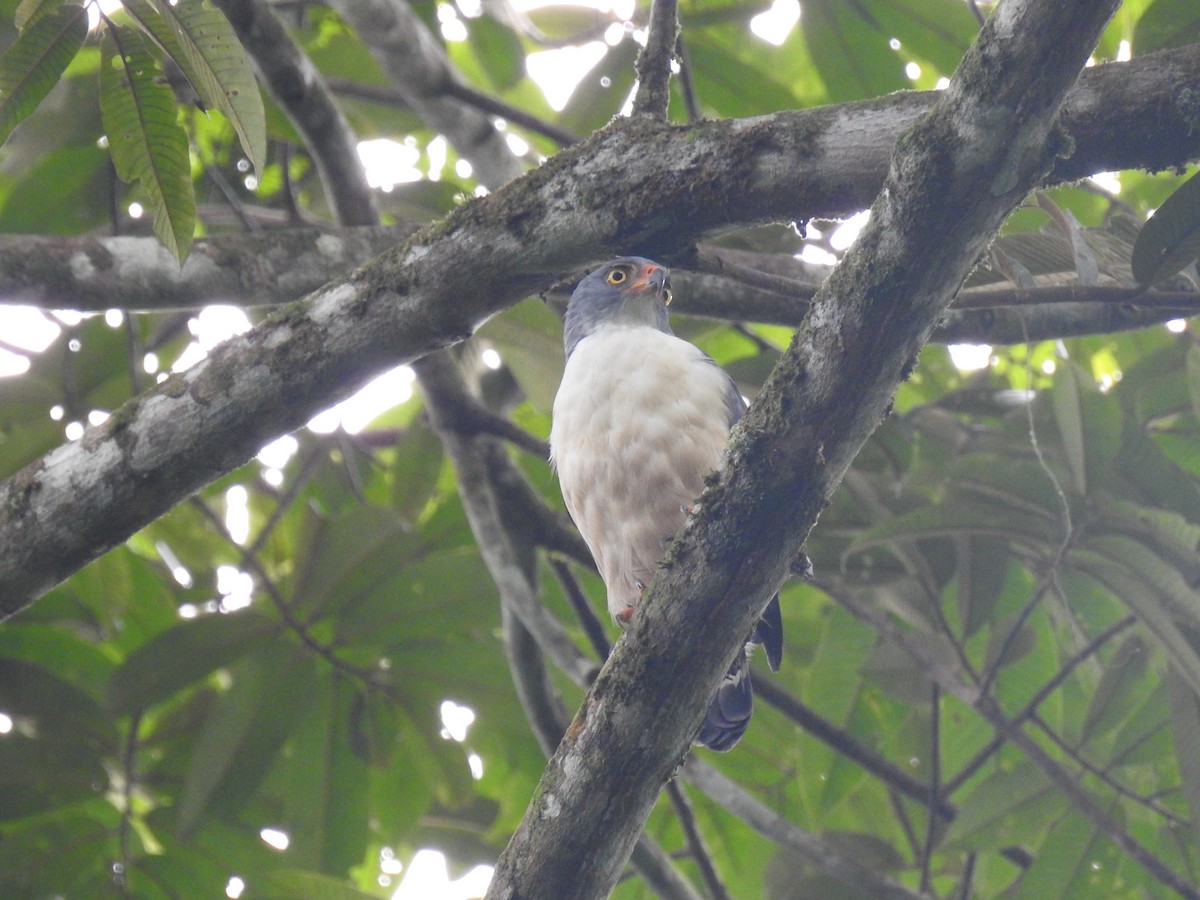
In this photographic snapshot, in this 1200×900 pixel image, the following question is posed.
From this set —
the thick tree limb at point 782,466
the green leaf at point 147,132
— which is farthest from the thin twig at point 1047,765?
the green leaf at point 147,132

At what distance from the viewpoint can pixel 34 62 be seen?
2.63 m

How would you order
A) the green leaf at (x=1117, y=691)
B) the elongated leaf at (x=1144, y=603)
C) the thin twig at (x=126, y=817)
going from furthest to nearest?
1. the thin twig at (x=126, y=817)
2. the green leaf at (x=1117, y=691)
3. the elongated leaf at (x=1144, y=603)

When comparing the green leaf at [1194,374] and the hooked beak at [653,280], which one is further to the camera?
the hooked beak at [653,280]

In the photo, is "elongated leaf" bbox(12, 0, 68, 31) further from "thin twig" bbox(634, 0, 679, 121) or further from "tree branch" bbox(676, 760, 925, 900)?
"tree branch" bbox(676, 760, 925, 900)

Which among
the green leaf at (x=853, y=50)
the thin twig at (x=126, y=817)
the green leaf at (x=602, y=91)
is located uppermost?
the green leaf at (x=853, y=50)

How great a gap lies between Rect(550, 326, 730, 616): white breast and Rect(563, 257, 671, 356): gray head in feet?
1.45

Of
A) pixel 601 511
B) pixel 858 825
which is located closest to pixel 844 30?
pixel 601 511

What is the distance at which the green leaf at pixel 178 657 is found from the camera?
A: 4.39m

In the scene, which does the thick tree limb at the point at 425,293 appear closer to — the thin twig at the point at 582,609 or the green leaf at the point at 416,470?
the thin twig at the point at 582,609

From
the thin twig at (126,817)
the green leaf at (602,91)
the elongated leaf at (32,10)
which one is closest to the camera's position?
the elongated leaf at (32,10)

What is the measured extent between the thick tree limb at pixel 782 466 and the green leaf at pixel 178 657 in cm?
234

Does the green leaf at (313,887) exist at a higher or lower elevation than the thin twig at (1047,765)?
lower

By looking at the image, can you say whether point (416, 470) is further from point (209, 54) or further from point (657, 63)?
point (209, 54)

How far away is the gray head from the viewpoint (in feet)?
14.9
